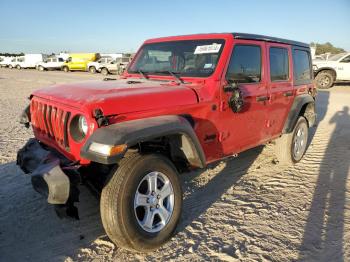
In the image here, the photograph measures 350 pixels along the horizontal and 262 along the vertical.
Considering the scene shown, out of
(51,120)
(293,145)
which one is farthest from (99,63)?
(51,120)

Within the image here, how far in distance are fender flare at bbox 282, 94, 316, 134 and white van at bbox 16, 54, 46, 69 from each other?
142 feet

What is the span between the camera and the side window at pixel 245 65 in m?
4.20

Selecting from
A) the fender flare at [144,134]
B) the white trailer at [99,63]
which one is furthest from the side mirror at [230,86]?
the white trailer at [99,63]

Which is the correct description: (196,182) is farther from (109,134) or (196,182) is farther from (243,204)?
(109,134)

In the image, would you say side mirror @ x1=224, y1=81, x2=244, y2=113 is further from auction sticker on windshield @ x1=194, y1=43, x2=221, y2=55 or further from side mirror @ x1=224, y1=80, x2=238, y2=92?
auction sticker on windshield @ x1=194, y1=43, x2=221, y2=55

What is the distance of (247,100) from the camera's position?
4.41 meters

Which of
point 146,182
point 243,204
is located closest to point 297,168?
point 243,204

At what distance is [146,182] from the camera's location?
3.22m

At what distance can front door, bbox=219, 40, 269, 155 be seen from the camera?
416 cm

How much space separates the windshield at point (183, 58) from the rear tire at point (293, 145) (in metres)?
2.31

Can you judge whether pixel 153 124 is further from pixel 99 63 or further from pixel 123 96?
pixel 99 63

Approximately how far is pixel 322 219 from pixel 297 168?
6.18ft

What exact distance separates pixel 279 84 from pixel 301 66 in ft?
3.59

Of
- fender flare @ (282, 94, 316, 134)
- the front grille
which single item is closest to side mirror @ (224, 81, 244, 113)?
fender flare @ (282, 94, 316, 134)
